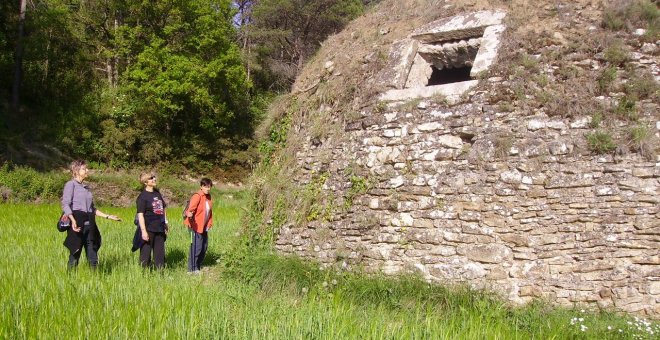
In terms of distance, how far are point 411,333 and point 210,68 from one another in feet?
75.4

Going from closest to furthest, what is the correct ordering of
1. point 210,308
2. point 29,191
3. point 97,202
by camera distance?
point 210,308 → point 29,191 → point 97,202

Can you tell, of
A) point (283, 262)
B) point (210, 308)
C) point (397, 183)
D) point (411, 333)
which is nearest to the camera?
point (411, 333)

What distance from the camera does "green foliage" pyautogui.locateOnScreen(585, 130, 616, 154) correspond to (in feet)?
18.1

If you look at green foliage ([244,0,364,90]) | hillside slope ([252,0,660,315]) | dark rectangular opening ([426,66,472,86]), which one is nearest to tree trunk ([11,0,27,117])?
green foliage ([244,0,364,90])

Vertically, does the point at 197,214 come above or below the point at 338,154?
below

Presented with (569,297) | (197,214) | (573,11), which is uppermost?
(573,11)

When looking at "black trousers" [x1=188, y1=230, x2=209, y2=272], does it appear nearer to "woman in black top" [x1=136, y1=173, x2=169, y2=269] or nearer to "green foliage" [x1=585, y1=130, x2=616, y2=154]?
"woman in black top" [x1=136, y1=173, x2=169, y2=269]

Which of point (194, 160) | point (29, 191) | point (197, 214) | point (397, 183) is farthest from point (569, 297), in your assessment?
point (194, 160)

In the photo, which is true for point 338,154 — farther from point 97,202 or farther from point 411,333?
point 97,202

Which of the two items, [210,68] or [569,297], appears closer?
[569,297]

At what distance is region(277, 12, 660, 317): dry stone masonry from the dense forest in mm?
17169

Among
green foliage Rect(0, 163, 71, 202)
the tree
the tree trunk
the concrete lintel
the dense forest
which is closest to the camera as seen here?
the concrete lintel

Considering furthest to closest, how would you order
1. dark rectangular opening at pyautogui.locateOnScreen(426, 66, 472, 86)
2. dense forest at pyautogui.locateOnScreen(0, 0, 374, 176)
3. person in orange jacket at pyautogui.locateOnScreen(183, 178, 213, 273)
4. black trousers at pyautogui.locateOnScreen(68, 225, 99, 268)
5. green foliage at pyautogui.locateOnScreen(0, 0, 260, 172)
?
green foliage at pyautogui.locateOnScreen(0, 0, 260, 172)
dense forest at pyautogui.locateOnScreen(0, 0, 374, 176)
dark rectangular opening at pyautogui.locateOnScreen(426, 66, 472, 86)
person in orange jacket at pyautogui.locateOnScreen(183, 178, 213, 273)
black trousers at pyautogui.locateOnScreen(68, 225, 99, 268)

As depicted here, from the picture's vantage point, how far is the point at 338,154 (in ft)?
22.8
